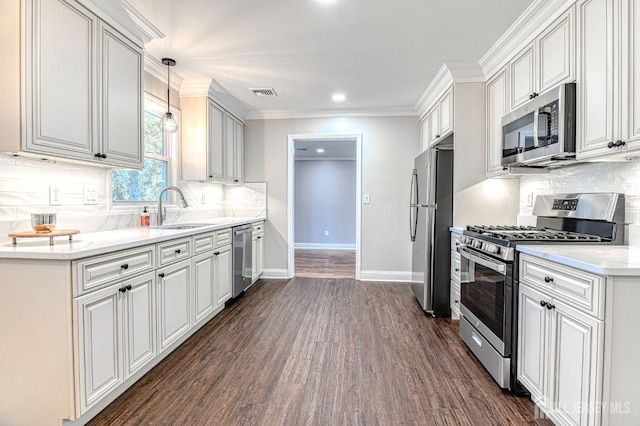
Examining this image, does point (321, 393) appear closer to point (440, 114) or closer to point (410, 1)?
point (410, 1)

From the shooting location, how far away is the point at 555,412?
167 cm

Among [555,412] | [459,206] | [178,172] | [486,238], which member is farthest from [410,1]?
[178,172]

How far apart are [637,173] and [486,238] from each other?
864 mm

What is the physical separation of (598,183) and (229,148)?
3750 mm

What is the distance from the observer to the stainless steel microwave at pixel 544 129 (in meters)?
2.05

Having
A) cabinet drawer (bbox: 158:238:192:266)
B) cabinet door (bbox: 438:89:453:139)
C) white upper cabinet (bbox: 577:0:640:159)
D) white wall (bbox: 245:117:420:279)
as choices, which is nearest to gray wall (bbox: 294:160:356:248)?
white wall (bbox: 245:117:420:279)

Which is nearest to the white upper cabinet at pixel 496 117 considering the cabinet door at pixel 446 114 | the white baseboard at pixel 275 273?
the cabinet door at pixel 446 114

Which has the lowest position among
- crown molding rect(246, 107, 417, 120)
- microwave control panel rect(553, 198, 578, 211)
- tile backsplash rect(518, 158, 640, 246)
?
microwave control panel rect(553, 198, 578, 211)

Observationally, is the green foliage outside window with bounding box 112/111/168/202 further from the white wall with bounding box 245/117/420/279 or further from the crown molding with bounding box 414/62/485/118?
the crown molding with bounding box 414/62/485/118

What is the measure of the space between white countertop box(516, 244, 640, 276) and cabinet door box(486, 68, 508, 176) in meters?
1.12

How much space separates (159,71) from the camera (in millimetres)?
3314

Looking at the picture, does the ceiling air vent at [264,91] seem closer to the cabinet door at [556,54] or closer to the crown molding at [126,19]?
the crown molding at [126,19]

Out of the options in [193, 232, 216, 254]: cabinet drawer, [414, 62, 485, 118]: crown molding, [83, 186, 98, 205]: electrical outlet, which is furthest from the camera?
[414, 62, 485, 118]: crown molding

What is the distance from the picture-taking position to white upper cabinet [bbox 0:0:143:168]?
65.6 inches
